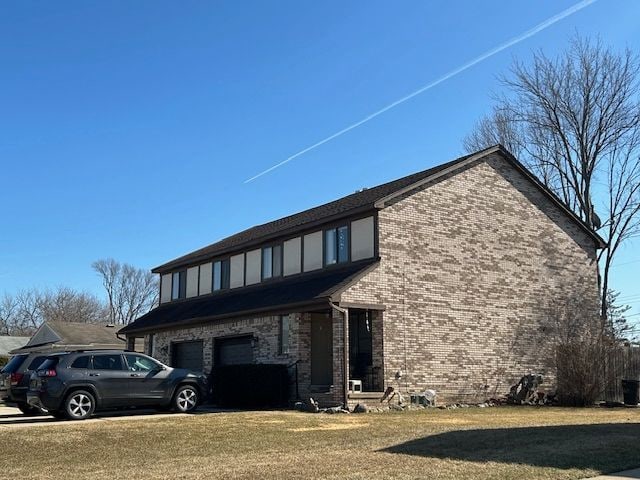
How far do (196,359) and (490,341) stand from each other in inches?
448

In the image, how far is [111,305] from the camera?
80.7 metres

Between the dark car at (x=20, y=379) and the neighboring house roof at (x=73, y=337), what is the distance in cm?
2491

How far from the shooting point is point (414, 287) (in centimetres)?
2172

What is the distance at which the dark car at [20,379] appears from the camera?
57.3ft

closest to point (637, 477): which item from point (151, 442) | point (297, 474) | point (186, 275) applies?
point (297, 474)

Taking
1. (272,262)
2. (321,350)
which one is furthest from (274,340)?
(272,262)

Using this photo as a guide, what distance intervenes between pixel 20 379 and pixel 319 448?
1010 cm

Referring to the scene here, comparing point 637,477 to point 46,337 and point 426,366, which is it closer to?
point 426,366

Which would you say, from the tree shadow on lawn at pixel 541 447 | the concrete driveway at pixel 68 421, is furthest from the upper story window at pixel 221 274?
the tree shadow on lawn at pixel 541 447

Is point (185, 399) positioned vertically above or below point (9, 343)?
below

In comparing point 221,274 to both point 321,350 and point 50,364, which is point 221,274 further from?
point 50,364

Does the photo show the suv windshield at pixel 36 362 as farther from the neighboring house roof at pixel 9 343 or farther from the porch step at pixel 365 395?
the neighboring house roof at pixel 9 343

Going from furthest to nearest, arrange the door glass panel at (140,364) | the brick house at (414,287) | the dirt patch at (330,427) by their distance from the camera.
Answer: the brick house at (414,287)
the door glass panel at (140,364)
the dirt patch at (330,427)

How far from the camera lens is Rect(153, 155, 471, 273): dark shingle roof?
75.3 ft
